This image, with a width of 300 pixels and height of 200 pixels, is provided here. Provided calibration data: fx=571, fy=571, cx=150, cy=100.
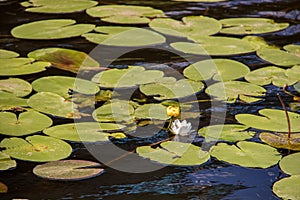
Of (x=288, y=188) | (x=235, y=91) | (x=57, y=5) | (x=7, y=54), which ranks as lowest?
(x=288, y=188)

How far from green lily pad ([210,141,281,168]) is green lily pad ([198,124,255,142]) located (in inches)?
1.5

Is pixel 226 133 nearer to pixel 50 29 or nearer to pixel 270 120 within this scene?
pixel 270 120

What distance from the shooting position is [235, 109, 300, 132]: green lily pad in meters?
1.79

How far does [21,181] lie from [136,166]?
0.32m

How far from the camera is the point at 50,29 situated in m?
2.49

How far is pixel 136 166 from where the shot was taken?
161 centimetres

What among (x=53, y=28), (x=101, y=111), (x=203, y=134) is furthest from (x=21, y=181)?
(x=53, y=28)

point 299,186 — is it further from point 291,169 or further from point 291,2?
point 291,2

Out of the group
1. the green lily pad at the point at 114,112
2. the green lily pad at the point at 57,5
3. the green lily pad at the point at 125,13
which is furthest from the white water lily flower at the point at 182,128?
the green lily pad at the point at 57,5

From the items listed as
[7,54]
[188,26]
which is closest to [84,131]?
[7,54]

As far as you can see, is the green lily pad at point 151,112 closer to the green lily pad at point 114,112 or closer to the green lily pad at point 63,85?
the green lily pad at point 114,112

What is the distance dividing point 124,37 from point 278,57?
0.64 meters

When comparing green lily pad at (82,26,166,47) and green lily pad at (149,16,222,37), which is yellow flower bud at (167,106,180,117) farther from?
green lily pad at (149,16,222,37)

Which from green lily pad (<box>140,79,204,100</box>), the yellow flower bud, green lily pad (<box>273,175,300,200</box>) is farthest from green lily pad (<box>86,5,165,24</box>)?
green lily pad (<box>273,175,300,200</box>)
